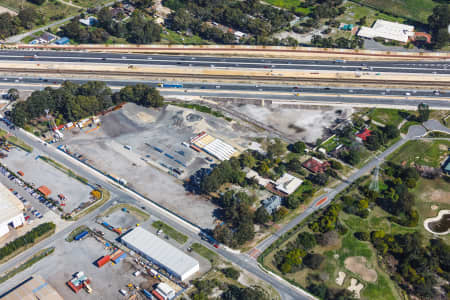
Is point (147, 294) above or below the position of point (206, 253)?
below

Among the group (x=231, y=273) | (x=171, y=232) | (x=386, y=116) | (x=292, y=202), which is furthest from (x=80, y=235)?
(x=386, y=116)

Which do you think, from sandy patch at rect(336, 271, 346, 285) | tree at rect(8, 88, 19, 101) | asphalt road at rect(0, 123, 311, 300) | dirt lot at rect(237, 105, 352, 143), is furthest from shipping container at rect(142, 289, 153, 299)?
tree at rect(8, 88, 19, 101)

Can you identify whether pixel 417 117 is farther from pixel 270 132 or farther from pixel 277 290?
pixel 277 290

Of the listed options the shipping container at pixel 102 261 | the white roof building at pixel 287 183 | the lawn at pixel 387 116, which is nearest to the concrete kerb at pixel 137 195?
the shipping container at pixel 102 261

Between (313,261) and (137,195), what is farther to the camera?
(137,195)

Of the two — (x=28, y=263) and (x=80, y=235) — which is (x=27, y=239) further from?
(x=80, y=235)

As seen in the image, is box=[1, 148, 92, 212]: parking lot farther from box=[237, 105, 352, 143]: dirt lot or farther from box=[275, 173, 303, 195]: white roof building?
box=[237, 105, 352, 143]: dirt lot

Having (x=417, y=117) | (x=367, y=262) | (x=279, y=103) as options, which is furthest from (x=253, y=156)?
(x=417, y=117)
